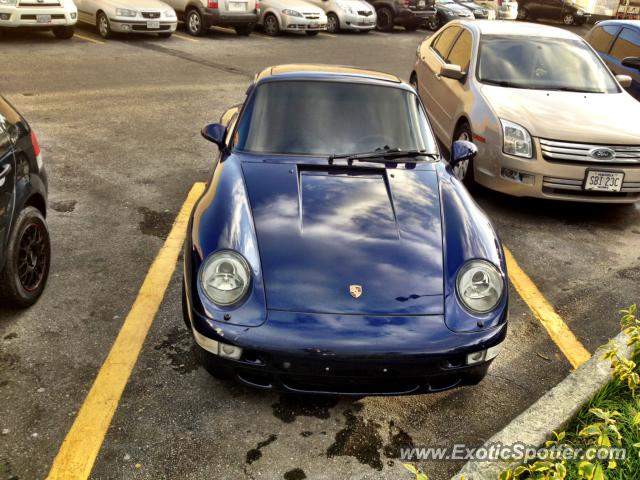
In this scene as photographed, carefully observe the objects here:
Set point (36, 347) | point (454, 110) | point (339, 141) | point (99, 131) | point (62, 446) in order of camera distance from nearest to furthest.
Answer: point (62, 446)
point (36, 347)
point (339, 141)
point (454, 110)
point (99, 131)

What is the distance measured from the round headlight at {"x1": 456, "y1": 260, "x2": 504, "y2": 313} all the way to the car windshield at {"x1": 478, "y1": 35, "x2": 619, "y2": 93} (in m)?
4.10

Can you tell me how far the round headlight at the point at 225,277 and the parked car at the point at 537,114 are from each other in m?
3.75

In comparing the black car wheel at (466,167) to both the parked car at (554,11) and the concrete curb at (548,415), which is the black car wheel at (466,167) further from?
the parked car at (554,11)

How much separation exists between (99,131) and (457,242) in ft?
19.6

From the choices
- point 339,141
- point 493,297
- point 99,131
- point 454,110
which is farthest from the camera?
point 99,131

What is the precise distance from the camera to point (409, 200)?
13.6 ft

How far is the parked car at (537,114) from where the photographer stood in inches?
249

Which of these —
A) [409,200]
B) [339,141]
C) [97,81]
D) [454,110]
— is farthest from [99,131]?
[409,200]

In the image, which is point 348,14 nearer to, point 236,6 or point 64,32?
point 236,6

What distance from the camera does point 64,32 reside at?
574 inches

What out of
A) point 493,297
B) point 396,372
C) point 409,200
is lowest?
point 396,372

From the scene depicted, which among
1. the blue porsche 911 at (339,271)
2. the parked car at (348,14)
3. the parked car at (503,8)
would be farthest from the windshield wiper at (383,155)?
the parked car at (503,8)

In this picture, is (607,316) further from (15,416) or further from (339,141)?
(15,416)

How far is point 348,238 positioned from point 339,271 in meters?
0.28
